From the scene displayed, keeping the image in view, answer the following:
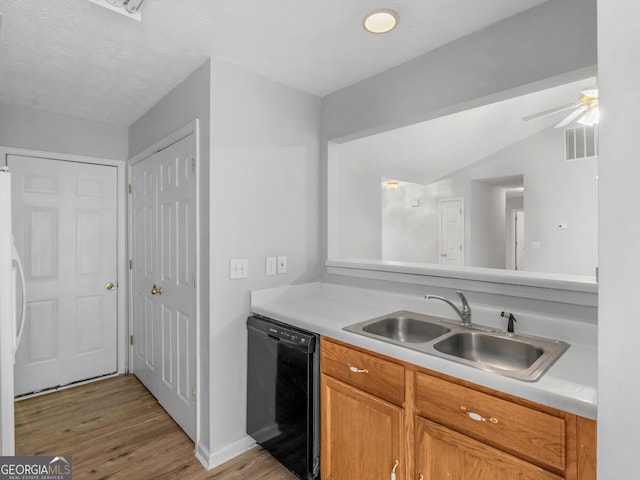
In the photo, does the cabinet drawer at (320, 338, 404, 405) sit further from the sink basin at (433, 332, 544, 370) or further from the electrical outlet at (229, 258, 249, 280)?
the electrical outlet at (229, 258, 249, 280)

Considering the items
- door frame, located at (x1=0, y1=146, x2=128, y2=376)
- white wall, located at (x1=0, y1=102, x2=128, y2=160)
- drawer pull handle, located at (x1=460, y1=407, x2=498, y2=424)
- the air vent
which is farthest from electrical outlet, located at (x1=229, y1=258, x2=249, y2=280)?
the air vent

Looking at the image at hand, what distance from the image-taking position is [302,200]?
2484 mm

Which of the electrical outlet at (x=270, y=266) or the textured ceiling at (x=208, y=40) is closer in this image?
the textured ceiling at (x=208, y=40)

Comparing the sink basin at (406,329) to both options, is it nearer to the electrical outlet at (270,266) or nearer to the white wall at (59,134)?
the electrical outlet at (270,266)

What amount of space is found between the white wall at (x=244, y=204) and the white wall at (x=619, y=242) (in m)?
1.75

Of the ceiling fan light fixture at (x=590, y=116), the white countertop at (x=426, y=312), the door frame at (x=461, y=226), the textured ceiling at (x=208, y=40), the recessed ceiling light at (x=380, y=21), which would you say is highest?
the ceiling fan light fixture at (x=590, y=116)

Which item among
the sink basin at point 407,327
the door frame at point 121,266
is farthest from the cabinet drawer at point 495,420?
the door frame at point 121,266

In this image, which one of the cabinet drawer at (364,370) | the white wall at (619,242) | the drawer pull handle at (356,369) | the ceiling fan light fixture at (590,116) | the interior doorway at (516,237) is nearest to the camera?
the white wall at (619,242)

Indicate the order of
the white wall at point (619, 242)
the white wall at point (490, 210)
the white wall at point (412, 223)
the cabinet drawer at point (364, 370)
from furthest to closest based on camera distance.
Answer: the white wall at point (412, 223) → the white wall at point (490, 210) → the cabinet drawer at point (364, 370) → the white wall at point (619, 242)

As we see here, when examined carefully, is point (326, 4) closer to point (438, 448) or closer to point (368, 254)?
point (438, 448)

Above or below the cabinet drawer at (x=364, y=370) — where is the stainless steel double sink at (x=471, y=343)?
above

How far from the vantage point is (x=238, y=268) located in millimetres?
2117

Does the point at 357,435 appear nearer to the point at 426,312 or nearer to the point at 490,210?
the point at 426,312

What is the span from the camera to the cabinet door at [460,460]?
1.10 meters
